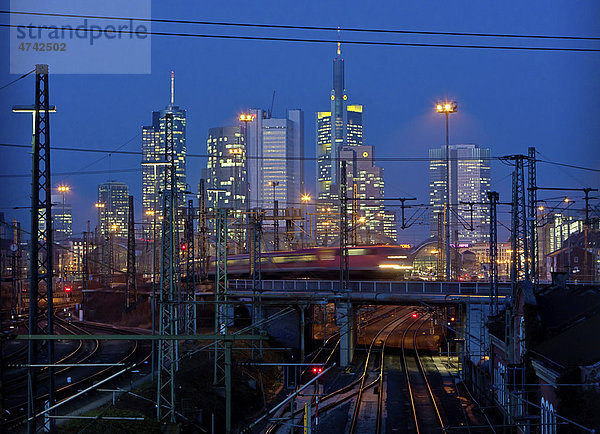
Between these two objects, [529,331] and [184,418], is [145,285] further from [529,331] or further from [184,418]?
[529,331]

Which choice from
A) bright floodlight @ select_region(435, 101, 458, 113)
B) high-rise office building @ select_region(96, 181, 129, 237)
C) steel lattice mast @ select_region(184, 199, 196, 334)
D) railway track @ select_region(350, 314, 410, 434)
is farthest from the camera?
high-rise office building @ select_region(96, 181, 129, 237)

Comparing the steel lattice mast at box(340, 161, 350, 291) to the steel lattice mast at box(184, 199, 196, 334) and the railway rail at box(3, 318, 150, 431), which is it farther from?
the railway rail at box(3, 318, 150, 431)

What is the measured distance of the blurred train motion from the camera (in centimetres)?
4381

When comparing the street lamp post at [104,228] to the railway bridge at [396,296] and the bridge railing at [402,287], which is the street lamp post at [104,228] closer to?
the bridge railing at [402,287]

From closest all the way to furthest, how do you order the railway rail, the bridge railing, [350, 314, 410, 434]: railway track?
the railway rail
[350, 314, 410, 434]: railway track
the bridge railing

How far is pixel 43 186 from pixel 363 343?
107 feet

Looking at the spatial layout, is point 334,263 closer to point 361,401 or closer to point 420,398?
point 420,398

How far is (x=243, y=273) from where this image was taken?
49.0 m

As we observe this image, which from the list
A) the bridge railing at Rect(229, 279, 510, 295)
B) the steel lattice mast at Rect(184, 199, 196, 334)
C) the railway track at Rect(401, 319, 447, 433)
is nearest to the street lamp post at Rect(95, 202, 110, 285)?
the steel lattice mast at Rect(184, 199, 196, 334)

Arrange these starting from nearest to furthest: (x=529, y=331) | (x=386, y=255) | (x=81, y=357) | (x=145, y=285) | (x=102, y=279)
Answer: (x=529, y=331)
(x=81, y=357)
(x=386, y=255)
(x=145, y=285)
(x=102, y=279)

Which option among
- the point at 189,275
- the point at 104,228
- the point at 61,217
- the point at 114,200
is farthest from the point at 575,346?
the point at 61,217

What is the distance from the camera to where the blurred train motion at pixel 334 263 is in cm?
4381

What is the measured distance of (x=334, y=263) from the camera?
4450 centimetres

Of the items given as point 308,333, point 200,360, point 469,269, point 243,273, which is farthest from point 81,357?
point 469,269
